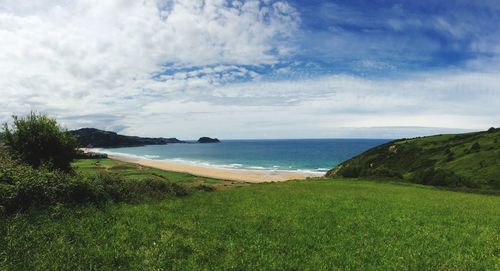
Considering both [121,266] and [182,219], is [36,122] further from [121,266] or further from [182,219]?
[121,266]

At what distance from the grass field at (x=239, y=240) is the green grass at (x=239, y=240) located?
44mm

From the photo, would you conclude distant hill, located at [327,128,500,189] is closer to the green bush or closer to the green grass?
the green bush

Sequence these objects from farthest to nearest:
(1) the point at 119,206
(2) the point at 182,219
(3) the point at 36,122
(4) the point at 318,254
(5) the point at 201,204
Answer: (3) the point at 36,122 < (5) the point at 201,204 < (1) the point at 119,206 < (2) the point at 182,219 < (4) the point at 318,254

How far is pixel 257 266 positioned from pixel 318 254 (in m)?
3.14

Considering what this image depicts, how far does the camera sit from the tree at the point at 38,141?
3922 centimetres

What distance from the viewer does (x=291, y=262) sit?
42.1 feet

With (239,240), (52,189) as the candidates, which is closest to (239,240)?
(239,240)

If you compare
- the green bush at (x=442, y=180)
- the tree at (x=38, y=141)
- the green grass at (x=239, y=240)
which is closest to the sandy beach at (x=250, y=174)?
the green bush at (x=442, y=180)

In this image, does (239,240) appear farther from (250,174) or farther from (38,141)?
(250,174)

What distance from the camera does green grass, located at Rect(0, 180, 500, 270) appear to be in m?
12.4

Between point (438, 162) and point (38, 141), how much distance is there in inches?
3801

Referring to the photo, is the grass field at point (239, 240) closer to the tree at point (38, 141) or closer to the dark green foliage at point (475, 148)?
the tree at point (38, 141)

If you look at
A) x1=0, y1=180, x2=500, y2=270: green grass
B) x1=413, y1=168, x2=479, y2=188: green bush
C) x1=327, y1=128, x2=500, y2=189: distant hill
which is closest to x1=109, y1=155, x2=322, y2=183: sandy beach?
x1=327, y1=128, x2=500, y2=189: distant hill

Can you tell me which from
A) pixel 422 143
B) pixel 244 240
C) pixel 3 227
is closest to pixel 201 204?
pixel 244 240
